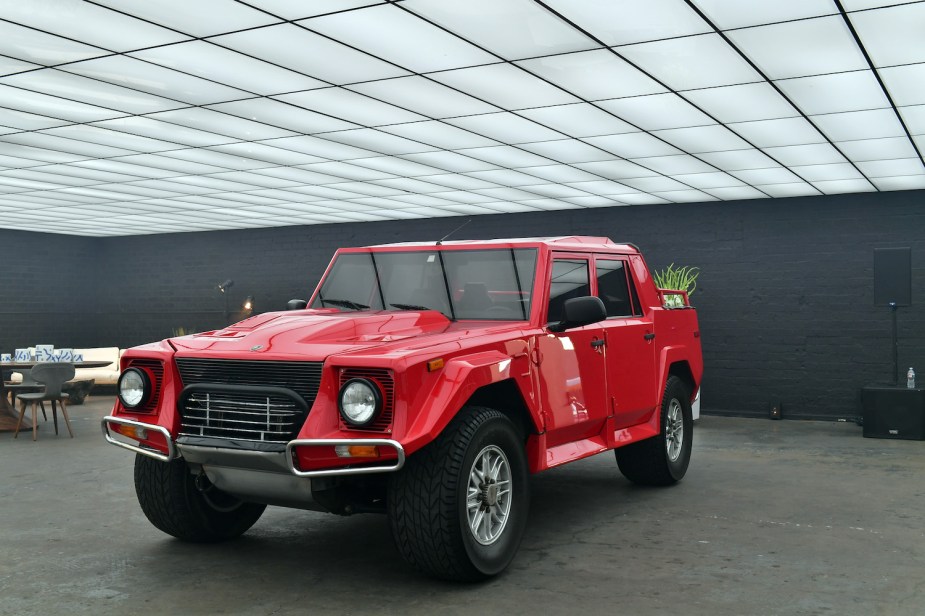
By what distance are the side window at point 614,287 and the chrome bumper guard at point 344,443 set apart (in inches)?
94.2

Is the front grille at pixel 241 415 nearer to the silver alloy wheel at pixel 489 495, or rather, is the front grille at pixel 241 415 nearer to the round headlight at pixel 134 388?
the round headlight at pixel 134 388

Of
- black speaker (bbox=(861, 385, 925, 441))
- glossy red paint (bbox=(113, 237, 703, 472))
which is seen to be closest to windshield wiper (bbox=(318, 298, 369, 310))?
glossy red paint (bbox=(113, 237, 703, 472))

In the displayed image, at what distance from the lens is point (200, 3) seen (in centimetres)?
471

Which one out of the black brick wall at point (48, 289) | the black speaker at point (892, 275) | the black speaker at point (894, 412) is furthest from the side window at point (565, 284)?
the black brick wall at point (48, 289)

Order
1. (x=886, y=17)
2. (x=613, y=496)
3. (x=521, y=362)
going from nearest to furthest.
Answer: (x=521, y=362)
(x=886, y=17)
(x=613, y=496)

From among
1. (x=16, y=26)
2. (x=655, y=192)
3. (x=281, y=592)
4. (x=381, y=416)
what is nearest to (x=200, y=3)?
(x=16, y=26)

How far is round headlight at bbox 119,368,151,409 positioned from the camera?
4348mm

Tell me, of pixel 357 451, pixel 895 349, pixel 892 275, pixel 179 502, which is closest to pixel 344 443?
pixel 357 451

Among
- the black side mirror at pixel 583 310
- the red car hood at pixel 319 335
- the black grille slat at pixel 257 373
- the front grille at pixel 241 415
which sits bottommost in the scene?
the front grille at pixel 241 415

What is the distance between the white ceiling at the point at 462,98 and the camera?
4961 millimetres

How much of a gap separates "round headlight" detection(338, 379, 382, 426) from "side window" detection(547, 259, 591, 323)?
149 cm

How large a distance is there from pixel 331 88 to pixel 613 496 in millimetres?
3572

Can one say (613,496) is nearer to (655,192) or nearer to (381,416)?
(381,416)

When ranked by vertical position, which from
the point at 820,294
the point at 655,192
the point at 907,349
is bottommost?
the point at 907,349
